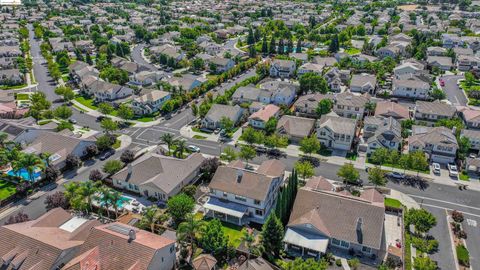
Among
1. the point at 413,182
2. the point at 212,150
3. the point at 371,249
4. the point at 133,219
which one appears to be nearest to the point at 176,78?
the point at 212,150

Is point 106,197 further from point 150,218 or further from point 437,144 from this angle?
point 437,144

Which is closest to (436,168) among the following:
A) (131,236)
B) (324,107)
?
(324,107)

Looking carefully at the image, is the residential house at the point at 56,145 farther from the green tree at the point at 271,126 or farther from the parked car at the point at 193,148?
the green tree at the point at 271,126

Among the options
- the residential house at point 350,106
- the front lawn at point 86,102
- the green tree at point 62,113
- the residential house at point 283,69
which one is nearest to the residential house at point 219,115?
the residential house at point 350,106

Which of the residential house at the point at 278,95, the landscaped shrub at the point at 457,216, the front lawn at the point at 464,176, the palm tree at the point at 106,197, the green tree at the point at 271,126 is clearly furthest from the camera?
the residential house at the point at 278,95

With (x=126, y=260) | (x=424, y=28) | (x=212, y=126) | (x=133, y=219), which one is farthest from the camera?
(x=424, y=28)

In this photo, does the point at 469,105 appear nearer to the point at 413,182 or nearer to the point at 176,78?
the point at 413,182
